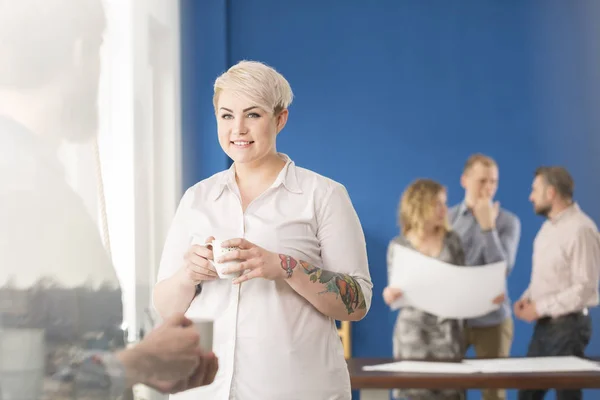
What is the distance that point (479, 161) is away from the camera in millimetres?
4422

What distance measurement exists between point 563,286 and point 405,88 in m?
1.45

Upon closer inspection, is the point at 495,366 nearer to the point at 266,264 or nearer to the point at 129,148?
the point at 266,264

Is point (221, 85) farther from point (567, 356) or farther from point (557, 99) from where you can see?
point (557, 99)

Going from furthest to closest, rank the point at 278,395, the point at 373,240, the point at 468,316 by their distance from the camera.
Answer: the point at 373,240 → the point at 468,316 → the point at 278,395

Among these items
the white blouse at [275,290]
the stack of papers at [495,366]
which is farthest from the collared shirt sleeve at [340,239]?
the stack of papers at [495,366]

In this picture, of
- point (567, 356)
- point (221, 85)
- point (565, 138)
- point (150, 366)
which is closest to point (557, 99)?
point (565, 138)

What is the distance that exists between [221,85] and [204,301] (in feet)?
1.27

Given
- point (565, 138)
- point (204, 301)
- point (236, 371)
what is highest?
point (565, 138)

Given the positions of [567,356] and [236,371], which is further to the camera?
[567,356]

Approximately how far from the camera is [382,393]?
3.13m

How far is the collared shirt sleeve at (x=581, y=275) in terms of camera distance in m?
3.65

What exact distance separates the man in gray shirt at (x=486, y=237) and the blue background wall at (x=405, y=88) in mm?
134

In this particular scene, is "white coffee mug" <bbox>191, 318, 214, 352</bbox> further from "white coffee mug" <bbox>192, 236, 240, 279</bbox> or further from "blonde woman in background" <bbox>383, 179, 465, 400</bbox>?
"blonde woman in background" <bbox>383, 179, 465, 400</bbox>

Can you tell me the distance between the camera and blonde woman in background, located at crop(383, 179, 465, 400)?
356 centimetres
